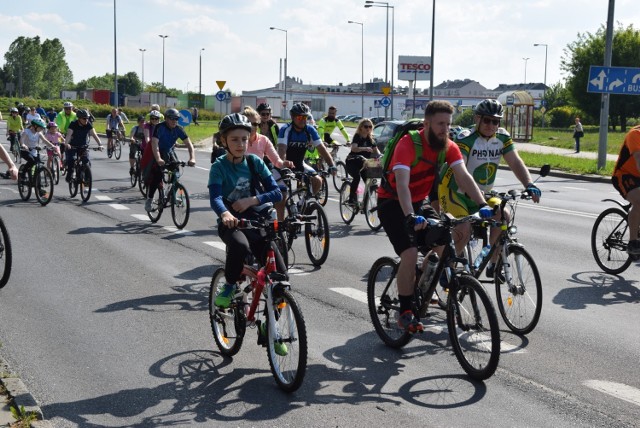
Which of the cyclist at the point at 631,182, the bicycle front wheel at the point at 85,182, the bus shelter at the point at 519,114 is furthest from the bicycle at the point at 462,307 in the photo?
the bus shelter at the point at 519,114

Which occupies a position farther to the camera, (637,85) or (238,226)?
(637,85)

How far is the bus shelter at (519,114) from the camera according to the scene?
165 feet

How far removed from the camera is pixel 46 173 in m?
17.5

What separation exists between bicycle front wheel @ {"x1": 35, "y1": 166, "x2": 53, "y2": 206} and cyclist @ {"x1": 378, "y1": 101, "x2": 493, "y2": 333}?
11939 millimetres

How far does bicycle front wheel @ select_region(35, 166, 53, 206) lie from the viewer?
17.3 metres

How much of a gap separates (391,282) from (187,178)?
61.9ft

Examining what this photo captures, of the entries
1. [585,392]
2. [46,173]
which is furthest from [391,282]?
[46,173]

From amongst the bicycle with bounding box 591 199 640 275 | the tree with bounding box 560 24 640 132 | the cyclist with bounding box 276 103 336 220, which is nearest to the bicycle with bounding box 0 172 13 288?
the cyclist with bounding box 276 103 336 220

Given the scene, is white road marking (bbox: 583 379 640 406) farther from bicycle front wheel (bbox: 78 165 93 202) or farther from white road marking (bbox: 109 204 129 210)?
bicycle front wheel (bbox: 78 165 93 202)

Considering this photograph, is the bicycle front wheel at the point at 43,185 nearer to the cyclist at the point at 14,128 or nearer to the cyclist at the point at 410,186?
the cyclist at the point at 410,186

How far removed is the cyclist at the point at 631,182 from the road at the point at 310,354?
17.3 inches

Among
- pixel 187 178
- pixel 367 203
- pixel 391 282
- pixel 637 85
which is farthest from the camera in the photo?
pixel 637 85

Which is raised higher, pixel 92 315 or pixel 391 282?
pixel 391 282

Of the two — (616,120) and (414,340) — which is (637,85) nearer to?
(414,340)
